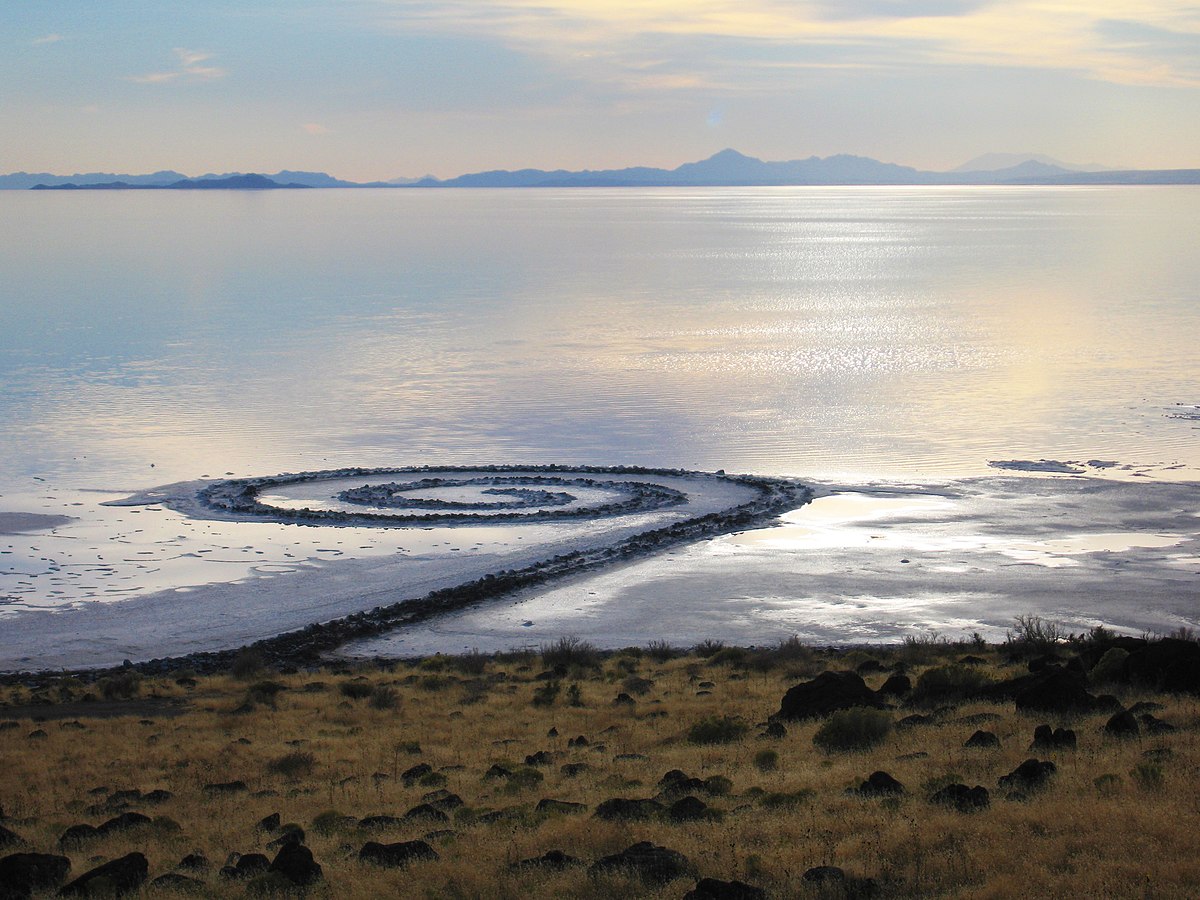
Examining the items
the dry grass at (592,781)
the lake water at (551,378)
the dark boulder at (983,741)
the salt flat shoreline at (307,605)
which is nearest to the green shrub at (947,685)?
the dry grass at (592,781)

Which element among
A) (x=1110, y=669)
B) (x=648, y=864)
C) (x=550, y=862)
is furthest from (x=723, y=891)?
(x=1110, y=669)

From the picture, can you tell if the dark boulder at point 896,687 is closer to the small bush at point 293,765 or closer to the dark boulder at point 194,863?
the small bush at point 293,765

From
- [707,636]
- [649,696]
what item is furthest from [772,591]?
[649,696]

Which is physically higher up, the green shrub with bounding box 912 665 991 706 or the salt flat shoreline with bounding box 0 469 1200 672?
the green shrub with bounding box 912 665 991 706

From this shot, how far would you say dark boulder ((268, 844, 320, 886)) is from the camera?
12.1 metres

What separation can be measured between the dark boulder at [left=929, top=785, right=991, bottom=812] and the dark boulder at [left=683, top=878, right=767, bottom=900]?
2936 mm

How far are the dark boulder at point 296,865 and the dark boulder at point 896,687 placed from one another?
9.71 metres

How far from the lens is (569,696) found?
21734 millimetres

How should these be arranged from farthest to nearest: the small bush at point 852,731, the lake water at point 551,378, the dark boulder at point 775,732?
the lake water at point 551,378 < the dark boulder at point 775,732 < the small bush at point 852,731

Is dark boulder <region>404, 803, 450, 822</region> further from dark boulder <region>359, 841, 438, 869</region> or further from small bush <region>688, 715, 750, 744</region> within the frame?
small bush <region>688, 715, 750, 744</region>

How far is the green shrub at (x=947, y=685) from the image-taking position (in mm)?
19030

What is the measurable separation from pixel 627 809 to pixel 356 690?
954 centimetres

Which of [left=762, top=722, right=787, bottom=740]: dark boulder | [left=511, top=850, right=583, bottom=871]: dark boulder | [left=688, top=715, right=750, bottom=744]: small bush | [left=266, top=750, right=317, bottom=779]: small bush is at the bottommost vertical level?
[left=266, top=750, right=317, bottom=779]: small bush

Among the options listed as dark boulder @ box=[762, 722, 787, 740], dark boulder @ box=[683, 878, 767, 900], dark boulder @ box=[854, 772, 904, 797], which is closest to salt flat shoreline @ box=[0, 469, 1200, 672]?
dark boulder @ box=[762, 722, 787, 740]
